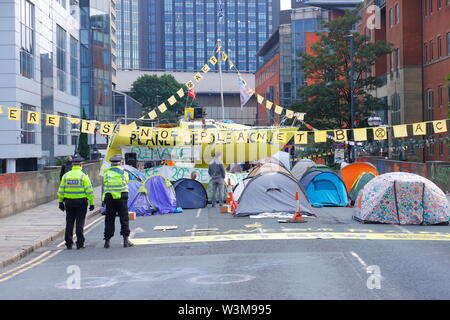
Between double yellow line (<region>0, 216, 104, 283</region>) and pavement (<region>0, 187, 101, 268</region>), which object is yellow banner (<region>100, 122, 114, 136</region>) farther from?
double yellow line (<region>0, 216, 104, 283</region>)

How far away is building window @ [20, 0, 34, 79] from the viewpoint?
125 ft

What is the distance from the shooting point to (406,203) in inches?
668

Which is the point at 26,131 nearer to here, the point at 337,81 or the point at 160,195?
the point at 160,195

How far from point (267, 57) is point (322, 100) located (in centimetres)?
7474

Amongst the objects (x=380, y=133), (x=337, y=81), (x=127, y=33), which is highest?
(x=127, y=33)

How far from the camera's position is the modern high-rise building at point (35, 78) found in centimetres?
3662

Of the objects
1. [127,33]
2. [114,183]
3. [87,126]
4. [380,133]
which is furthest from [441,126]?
[127,33]

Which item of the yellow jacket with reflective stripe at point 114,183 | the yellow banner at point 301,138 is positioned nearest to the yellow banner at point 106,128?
the yellow banner at point 301,138

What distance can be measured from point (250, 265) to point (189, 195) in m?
12.2

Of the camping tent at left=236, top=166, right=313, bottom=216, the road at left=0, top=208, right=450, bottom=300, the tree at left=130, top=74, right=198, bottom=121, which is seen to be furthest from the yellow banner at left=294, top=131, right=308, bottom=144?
the tree at left=130, top=74, right=198, bottom=121

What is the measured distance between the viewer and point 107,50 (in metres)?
73.0

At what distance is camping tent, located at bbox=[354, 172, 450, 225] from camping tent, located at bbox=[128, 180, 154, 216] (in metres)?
6.93

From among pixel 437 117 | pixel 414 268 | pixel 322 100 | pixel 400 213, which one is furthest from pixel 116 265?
pixel 437 117

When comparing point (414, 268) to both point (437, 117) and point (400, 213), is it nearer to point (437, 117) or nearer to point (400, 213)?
point (400, 213)
